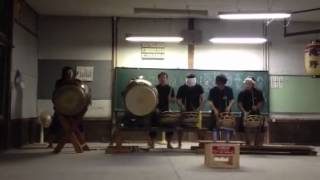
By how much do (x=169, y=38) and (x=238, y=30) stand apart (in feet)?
6.92

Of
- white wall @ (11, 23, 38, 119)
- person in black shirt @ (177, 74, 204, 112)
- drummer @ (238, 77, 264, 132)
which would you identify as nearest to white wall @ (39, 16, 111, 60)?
white wall @ (11, 23, 38, 119)

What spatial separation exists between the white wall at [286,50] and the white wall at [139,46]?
2.20 meters

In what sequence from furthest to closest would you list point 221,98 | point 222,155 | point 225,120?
point 221,98 → point 225,120 → point 222,155

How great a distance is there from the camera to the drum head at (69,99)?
30.2ft

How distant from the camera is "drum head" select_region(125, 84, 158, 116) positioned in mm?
9406

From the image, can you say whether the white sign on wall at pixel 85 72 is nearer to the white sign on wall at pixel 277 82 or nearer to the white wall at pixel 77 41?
the white wall at pixel 77 41

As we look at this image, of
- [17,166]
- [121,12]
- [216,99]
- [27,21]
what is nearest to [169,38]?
[121,12]

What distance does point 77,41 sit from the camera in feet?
41.4

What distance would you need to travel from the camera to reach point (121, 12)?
39.6 feet

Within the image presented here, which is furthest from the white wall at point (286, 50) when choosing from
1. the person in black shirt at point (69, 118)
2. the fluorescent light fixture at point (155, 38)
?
the person in black shirt at point (69, 118)

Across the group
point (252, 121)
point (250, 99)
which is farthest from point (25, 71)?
point (252, 121)

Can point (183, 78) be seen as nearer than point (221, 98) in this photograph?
No

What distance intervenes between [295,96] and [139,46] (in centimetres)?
408

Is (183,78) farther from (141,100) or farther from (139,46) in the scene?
(141,100)
